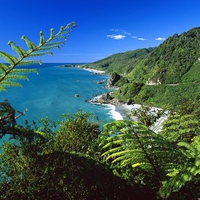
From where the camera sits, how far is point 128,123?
444 centimetres

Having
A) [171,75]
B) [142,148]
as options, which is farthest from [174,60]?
[142,148]

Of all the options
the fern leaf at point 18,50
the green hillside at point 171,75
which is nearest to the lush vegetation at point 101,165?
the fern leaf at point 18,50

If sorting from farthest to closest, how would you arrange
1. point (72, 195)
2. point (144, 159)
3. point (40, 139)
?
point (40, 139) < point (72, 195) < point (144, 159)

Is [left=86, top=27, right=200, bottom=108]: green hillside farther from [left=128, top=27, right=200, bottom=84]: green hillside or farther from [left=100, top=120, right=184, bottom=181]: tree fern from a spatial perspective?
[left=100, top=120, right=184, bottom=181]: tree fern

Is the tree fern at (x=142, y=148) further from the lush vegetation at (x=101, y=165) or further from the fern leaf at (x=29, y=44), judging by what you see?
the fern leaf at (x=29, y=44)

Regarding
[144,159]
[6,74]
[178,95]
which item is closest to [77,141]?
[144,159]

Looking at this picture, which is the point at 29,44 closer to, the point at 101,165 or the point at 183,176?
the point at 183,176

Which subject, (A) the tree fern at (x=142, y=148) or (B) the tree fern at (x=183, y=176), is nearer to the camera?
(B) the tree fern at (x=183, y=176)

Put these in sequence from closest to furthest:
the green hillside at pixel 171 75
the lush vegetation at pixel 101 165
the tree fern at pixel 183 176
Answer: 1. the tree fern at pixel 183 176
2. the lush vegetation at pixel 101 165
3. the green hillside at pixel 171 75

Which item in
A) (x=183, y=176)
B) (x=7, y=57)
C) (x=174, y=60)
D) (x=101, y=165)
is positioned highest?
(x=174, y=60)

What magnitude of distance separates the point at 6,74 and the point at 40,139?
5.97m

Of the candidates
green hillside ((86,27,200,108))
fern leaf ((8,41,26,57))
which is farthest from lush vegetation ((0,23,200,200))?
green hillside ((86,27,200,108))

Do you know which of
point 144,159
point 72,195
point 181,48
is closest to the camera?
point 144,159

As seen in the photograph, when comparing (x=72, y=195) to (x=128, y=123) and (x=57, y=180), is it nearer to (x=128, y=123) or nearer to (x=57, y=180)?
(x=57, y=180)
